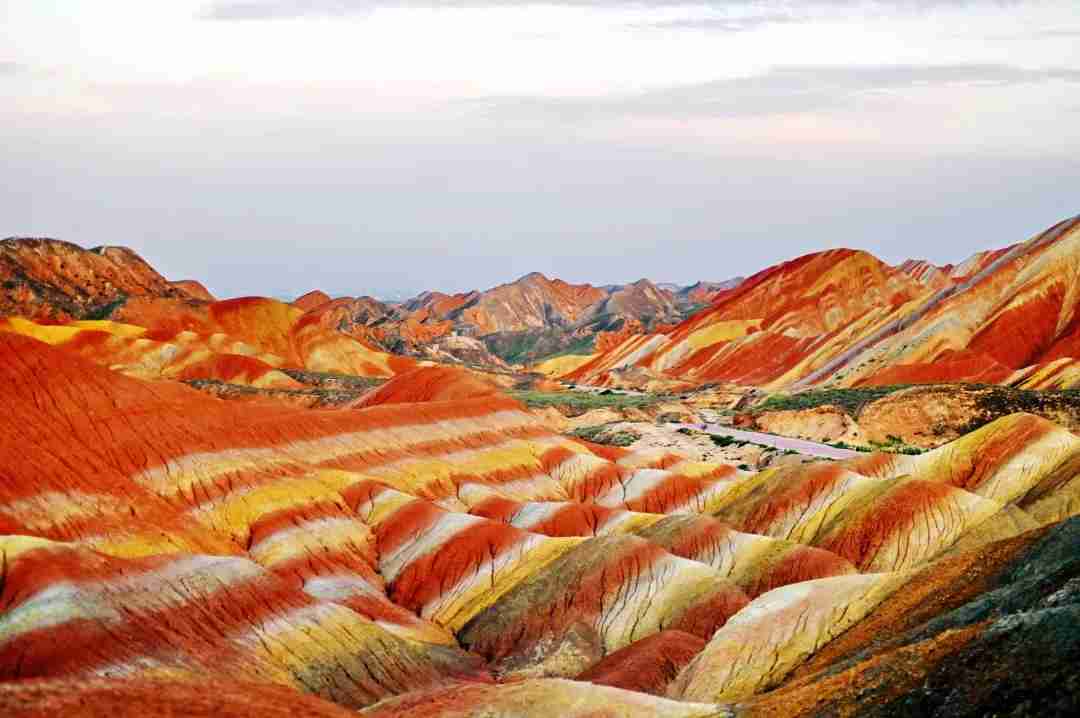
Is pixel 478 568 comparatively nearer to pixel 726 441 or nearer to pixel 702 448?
pixel 702 448

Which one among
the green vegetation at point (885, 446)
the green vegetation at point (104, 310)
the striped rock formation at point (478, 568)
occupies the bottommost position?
the green vegetation at point (885, 446)

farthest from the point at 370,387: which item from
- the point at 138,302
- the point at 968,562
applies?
the point at 968,562

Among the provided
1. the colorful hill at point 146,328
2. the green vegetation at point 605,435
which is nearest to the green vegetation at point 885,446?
the green vegetation at point 605,435

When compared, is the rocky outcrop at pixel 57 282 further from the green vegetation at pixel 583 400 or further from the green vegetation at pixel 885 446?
the green vegetation at pixel 885 446

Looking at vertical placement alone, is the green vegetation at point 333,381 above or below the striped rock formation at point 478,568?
below

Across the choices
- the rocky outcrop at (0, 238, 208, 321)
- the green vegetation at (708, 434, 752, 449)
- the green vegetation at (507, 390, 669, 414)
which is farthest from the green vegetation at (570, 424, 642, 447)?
the rocky outcrop at (0, 238, 208, 321)

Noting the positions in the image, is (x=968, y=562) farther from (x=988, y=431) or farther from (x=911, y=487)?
(x=988, y=431)

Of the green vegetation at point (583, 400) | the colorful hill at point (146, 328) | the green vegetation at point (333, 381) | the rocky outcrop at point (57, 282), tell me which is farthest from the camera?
the rocky outcrop at point (57, 282)
